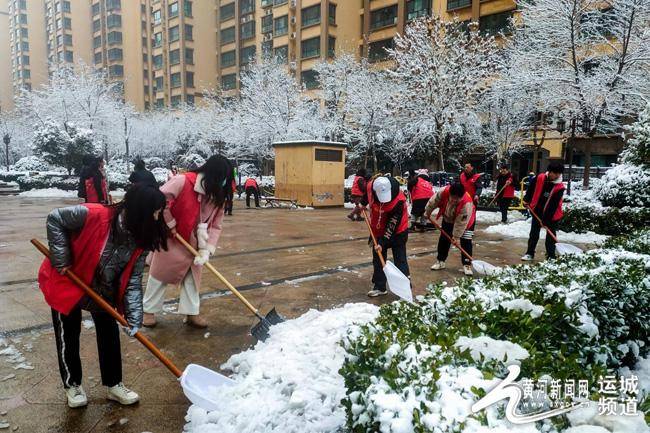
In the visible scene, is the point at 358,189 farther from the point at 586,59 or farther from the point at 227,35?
the point at 227,35

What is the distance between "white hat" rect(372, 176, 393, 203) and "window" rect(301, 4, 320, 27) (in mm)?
37915

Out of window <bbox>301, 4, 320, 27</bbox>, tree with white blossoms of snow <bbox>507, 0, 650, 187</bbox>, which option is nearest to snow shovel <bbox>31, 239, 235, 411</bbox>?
tree with white blossoms of snow <bbox>507, 0, 650, 187</bbox>

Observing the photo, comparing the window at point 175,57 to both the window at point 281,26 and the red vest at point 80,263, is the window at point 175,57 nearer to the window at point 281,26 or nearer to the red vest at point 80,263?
the window at point 281,26

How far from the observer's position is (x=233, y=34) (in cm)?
5075

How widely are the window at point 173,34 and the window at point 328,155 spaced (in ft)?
150

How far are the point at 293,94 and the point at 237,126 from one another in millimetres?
5989

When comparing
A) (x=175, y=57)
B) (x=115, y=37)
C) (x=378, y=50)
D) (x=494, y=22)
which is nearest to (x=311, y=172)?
(x=494, y=22)

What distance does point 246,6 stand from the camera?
47844 mm

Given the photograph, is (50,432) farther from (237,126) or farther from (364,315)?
(237,126)

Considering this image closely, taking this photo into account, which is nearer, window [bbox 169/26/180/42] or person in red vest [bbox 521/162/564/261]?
person in red vest [bbox 521/162/564/261]

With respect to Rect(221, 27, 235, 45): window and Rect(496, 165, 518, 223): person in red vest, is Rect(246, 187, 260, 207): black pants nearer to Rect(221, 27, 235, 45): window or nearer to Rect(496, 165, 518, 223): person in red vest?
Rect(496, 165, 518, 223): person in red vest

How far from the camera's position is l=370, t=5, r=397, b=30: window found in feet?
118

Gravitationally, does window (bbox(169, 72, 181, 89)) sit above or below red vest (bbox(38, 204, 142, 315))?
above

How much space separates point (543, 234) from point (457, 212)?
487 centimetres
